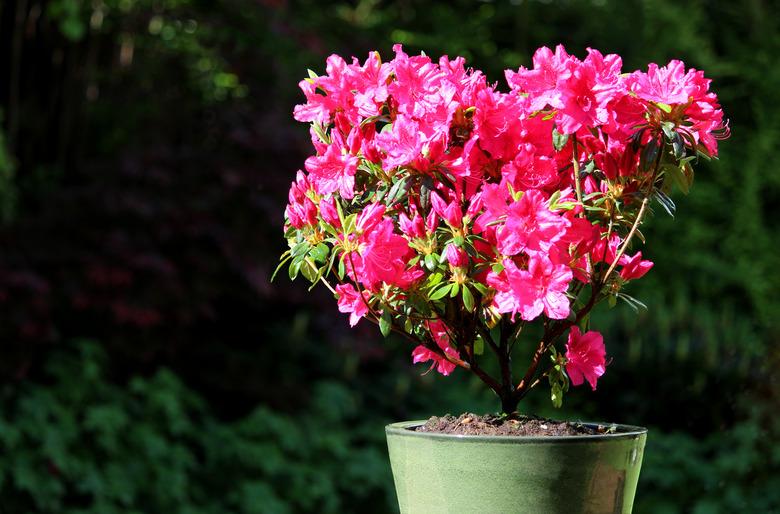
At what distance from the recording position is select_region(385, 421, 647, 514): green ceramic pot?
1188 millimetres

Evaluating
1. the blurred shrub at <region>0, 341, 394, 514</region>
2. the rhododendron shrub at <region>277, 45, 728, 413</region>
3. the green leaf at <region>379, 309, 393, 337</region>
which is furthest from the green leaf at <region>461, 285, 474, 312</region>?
the blurred shrub at <region>0, 341, 394, 514</region>

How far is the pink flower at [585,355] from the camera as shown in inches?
50.2

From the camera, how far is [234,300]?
4.11 meters

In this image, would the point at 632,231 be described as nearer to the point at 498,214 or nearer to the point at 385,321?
the point at 498,214

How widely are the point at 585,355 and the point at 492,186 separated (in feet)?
0.92

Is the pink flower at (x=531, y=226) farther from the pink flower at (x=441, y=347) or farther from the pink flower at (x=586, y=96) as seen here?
the pink flower at (x=441, y=347)

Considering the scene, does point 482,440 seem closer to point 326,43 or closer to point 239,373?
point 239,373

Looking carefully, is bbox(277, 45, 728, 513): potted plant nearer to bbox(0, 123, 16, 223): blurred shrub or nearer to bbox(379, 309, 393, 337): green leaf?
bbox(379, 309, 393, 337): green leaf

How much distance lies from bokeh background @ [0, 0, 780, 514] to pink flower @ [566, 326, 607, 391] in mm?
2366

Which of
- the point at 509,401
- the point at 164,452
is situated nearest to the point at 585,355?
the point at 509,401

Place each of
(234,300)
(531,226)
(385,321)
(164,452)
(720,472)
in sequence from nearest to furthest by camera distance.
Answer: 1. (531,226)
2. (385,321)
3. (164,452)
4. (720,472)
5. (234,300)

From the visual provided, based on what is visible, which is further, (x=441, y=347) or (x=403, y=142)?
(x=441, y=347)

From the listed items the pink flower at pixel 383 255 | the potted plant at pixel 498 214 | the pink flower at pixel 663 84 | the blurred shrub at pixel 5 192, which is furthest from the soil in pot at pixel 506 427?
the blurred shrub at pixel 5 192

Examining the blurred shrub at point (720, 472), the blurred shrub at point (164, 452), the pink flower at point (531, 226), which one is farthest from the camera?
the blurred shrub at point (720, 472)
